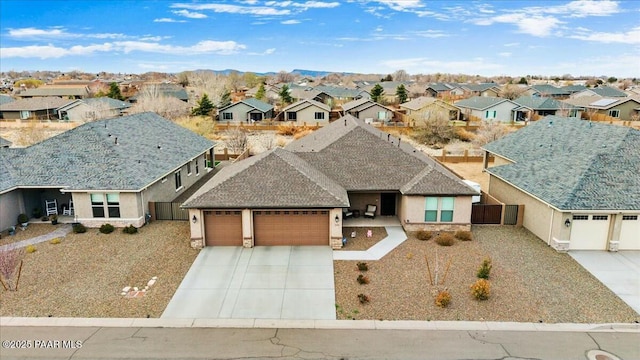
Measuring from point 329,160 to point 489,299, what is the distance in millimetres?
12967

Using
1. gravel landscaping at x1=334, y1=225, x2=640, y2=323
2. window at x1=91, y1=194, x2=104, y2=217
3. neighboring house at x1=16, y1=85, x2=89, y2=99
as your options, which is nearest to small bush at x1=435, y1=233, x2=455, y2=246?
gravel landscaping at x1=334, y1=225, x2=640, y2=323

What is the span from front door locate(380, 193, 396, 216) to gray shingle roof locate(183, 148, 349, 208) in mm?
3310

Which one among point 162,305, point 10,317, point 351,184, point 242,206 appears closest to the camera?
point 10,317

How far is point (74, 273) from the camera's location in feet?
58.5

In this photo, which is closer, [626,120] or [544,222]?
[544,222]

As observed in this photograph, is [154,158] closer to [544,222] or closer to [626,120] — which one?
[544,222]

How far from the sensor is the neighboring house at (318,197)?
20.4m

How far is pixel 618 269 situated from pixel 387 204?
37.8 ft

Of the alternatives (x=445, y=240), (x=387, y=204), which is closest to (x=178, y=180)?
(x=387, y=204)

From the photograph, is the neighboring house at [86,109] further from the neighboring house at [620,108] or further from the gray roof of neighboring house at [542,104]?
the neighboring house at [620,108]

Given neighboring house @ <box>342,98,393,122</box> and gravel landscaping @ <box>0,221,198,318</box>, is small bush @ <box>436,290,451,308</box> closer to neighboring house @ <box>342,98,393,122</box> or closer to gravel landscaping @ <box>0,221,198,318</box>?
gravel landscaping @ <box>0,221,198,318</box>

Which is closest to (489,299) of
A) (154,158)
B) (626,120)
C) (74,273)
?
(74,273)

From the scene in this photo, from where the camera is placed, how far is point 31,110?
70812 mm

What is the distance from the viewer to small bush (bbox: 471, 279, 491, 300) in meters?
15.7
